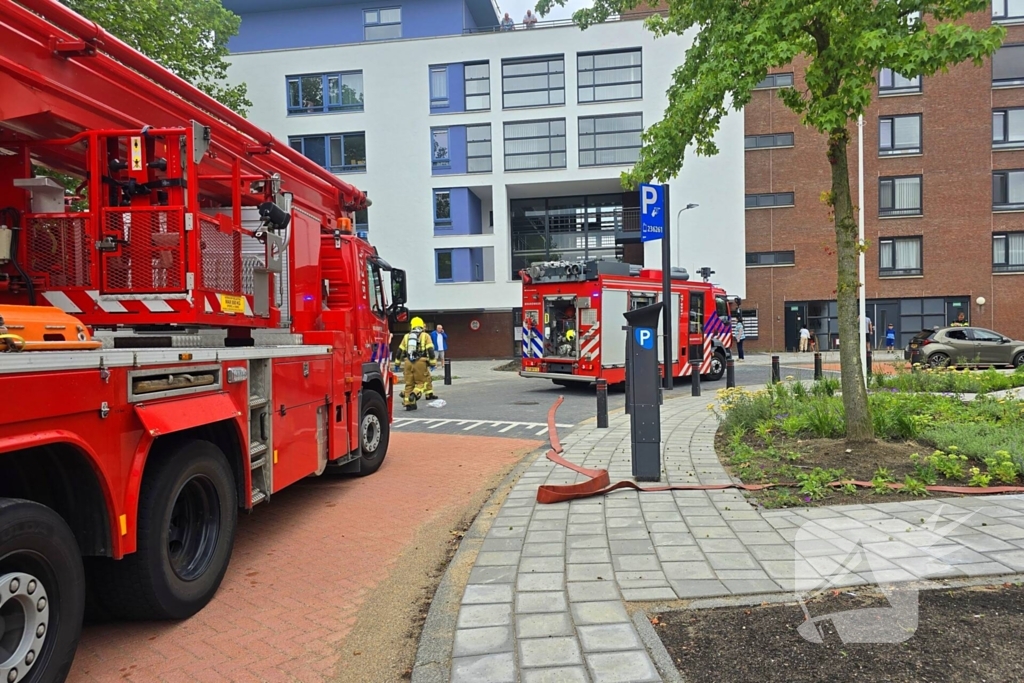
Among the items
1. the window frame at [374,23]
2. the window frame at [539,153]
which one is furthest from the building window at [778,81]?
the window frame at [374,23]

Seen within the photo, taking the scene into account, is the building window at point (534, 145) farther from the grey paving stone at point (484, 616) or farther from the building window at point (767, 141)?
the grey paving stone at point (484, 616)

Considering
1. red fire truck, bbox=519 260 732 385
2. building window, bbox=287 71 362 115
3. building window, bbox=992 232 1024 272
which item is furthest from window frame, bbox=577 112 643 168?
building window, bbox=992 232 1024 272

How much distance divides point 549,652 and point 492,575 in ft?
3.45

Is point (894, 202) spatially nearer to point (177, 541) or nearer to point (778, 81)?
point (778, 81)

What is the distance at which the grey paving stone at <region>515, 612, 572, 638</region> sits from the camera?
3.32 m

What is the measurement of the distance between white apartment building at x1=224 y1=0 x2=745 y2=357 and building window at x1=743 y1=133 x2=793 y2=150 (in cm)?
164

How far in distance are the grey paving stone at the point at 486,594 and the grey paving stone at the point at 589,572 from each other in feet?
1.34

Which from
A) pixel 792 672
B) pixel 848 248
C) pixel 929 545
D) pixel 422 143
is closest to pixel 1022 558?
pixel 929 545

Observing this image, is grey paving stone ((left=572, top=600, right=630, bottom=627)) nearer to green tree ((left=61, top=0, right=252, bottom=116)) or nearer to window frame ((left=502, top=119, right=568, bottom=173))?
green tree ((left=61, top=0, right=252, bottom=116))

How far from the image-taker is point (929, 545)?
4246mm

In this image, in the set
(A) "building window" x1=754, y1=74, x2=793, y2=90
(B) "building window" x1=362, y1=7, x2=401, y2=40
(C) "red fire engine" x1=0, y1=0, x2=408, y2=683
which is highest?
(B) "building window" x1=362, y1=7, x2=401, y2=40

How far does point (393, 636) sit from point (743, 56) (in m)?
5.62

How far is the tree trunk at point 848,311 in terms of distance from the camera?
21.8ft

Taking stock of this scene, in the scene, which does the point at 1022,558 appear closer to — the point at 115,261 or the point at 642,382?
the point at 642,382
